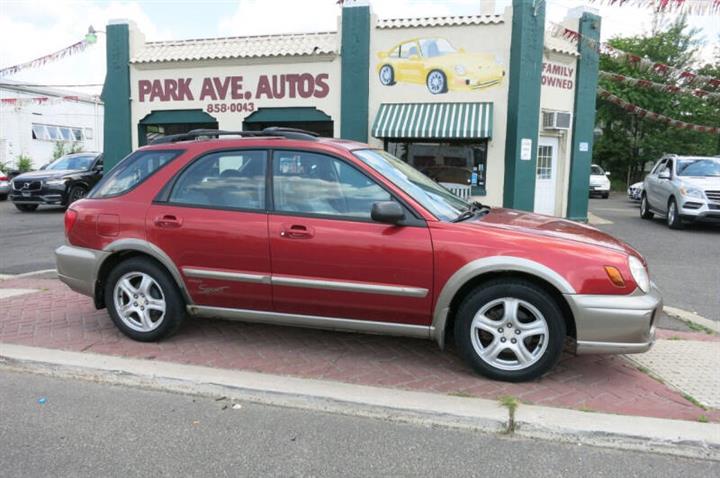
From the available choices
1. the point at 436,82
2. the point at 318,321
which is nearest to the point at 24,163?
the point at 436,82

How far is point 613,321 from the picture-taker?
392 cm

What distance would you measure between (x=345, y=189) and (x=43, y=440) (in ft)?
8.35

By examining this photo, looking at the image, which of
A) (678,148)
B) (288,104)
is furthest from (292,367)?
(678,148)

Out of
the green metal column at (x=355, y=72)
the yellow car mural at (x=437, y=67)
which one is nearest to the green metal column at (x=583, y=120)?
the yellow car mural at (x=437, y=67)

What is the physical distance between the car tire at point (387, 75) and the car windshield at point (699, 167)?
23.2ft

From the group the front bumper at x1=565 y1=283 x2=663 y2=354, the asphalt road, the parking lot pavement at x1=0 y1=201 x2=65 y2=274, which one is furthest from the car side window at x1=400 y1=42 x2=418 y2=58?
the asphalt road

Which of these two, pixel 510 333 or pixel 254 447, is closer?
pixel 254 447

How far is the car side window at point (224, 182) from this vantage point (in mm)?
4707

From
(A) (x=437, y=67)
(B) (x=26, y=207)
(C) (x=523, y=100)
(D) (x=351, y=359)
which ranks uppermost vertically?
(A) (x=437, y=67)

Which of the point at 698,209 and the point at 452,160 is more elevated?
the point at 452,160

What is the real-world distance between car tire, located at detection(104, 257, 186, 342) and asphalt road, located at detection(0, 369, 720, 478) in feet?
3.21

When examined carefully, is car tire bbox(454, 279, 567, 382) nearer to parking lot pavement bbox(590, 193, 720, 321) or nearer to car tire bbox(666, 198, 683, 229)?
parking lot pavement bbox(590, 193, 720, 321)

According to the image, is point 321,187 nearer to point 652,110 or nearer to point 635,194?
point 635,194

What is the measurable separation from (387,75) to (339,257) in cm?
1073
